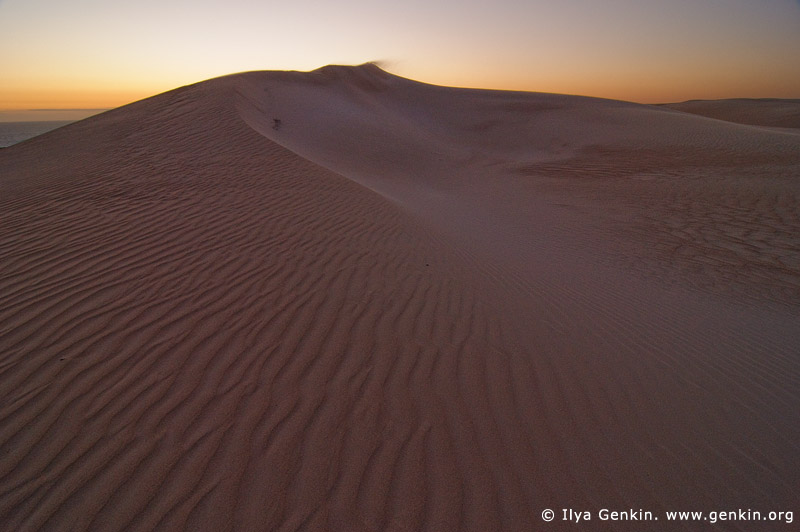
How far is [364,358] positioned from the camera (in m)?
3.20

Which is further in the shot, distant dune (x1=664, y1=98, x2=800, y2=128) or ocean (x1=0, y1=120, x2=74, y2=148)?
ocean (x1=0, y1=120, x2=74, y2=148)

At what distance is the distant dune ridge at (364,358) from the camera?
223 cm

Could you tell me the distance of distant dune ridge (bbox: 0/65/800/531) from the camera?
88.0 inches

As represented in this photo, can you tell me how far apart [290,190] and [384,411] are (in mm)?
5214

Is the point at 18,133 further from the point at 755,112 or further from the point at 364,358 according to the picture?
the point at 755,112

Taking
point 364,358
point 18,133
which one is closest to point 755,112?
point 364,358

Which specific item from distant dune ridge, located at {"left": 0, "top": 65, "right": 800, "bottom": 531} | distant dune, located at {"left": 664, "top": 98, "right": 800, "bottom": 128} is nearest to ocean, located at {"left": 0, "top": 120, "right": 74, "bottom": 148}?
distant dune ridge, located at {"left": 0, "top": 65, "right": 800, "bottom": 531}

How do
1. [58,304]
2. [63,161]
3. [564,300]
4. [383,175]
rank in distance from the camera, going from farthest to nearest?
[383,175] → [63,161] → [564,300] → [58,304]

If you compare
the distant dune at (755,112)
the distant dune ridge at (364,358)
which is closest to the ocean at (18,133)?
the distant dune ridge at (364,358)

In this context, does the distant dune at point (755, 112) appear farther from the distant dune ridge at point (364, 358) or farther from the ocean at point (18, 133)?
the ocean at point (18, 133)

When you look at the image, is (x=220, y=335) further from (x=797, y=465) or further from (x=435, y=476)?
(x=797, y=465)

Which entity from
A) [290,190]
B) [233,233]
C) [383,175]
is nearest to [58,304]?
[233,233]

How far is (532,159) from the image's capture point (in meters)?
16.0

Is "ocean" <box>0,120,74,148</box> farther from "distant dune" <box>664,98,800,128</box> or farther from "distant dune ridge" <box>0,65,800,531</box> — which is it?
"distant dune" <box>664,98,800,128</box>
